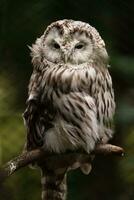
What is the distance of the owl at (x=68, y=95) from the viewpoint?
5395 millimetres

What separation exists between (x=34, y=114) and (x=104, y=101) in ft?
1.14

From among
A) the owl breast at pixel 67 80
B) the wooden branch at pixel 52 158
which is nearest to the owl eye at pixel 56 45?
the owl breast at pixel 67 80

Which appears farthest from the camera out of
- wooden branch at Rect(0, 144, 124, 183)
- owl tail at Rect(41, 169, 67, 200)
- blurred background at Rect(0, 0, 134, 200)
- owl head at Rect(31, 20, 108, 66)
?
blurred background at Rect(0, 0, 134, 200)

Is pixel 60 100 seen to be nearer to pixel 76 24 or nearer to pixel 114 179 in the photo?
pixel 76 24

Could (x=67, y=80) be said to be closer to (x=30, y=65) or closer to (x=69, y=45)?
(x=69, y=45)

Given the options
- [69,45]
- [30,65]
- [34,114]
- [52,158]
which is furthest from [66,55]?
[30,65]

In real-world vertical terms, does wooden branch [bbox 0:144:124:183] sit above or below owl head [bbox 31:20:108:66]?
below

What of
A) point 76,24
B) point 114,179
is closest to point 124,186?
point 114,179

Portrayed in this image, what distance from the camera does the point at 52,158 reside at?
5.68 m

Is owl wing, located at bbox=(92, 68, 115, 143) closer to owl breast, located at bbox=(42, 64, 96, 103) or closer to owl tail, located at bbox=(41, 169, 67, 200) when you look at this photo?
owl breast, located at bbox=(42, 64, 96, 103)

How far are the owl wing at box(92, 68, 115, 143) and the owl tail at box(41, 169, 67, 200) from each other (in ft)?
0.93

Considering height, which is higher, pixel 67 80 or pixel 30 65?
pixel 30 65

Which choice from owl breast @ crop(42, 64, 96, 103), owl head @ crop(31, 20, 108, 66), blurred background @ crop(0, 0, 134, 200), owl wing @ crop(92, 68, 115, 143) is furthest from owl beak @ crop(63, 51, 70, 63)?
blurred background @ crop(0, 0, 134, 200)

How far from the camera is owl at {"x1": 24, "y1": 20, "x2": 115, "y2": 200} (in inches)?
212
